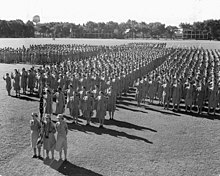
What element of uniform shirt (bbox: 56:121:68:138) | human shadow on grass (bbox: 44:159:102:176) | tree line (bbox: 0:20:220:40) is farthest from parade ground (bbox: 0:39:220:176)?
tree line (bbox: 0:20:220:40)

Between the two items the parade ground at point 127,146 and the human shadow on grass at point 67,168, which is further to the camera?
the parade ground at point 127,146

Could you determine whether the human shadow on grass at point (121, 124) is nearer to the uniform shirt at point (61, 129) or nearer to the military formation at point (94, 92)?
the military formation at point (94, 92)

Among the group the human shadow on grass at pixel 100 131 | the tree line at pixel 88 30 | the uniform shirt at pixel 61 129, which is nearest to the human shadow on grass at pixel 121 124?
the human shadow on grass at pixel 100 131

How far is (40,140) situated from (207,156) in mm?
5241

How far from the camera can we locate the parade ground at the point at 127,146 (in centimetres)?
805

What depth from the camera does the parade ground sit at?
26.4 feet

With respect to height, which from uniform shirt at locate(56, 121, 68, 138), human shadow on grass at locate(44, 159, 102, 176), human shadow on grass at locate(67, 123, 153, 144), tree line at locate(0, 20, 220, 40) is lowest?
human shadow on grass at locate(44, 159, 102, 176)

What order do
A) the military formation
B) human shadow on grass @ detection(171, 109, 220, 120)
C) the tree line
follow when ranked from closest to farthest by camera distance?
the military formation → human shadow on grass @ detection(171, 109, 220, 120) → the tree line

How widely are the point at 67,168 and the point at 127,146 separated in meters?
2.51

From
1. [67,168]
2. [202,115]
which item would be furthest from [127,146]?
[202,115]

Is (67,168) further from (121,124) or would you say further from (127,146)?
(121,124)

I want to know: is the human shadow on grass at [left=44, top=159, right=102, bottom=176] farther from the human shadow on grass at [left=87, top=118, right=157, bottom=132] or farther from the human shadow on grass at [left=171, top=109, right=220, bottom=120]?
the human shadow on grass at [left=171, top=109, right=220, bottom=120]

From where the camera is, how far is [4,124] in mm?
11742

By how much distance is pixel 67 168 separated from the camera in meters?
8.02
